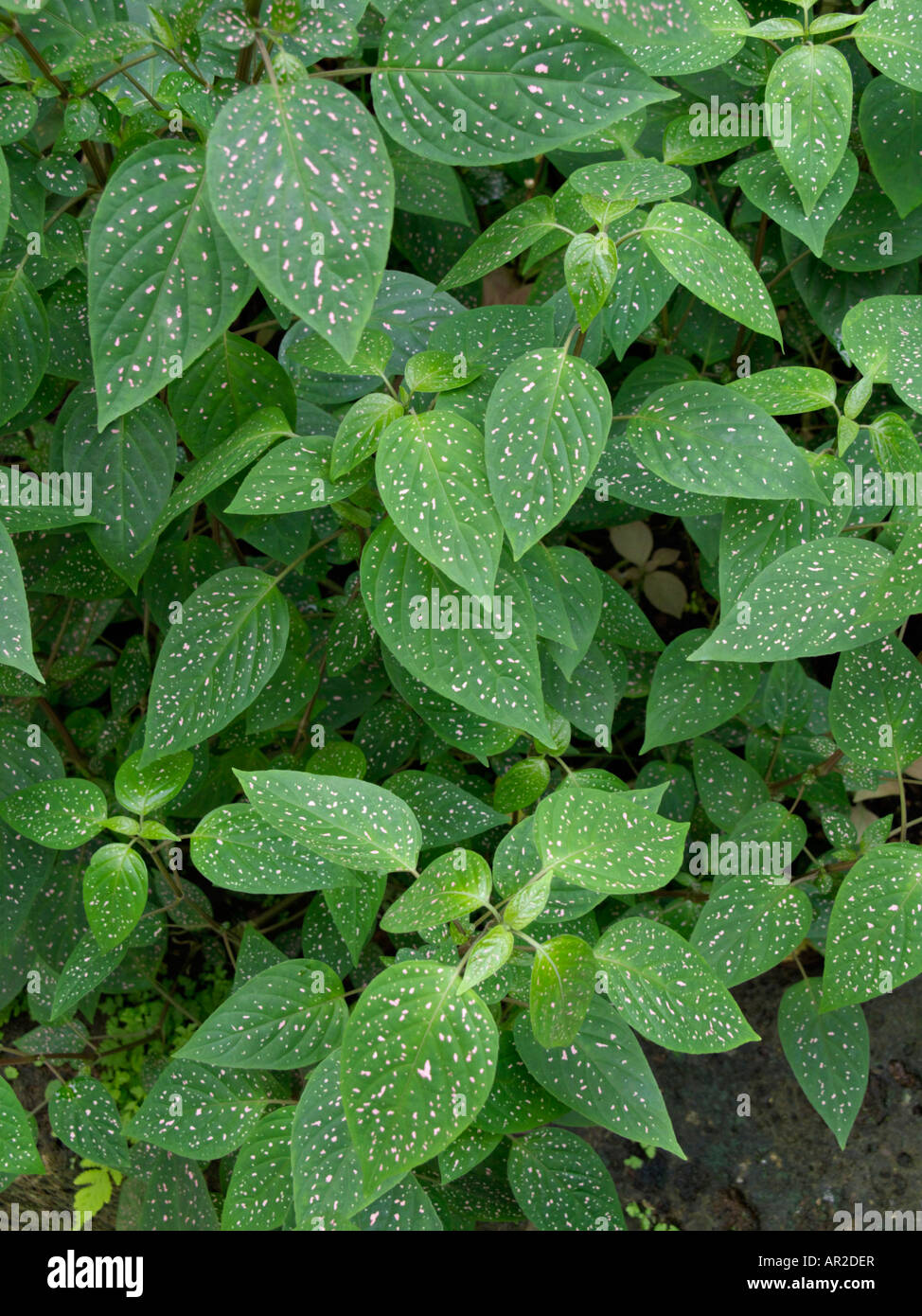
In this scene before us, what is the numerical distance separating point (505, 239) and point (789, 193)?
485 mm

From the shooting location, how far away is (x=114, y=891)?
1.52m

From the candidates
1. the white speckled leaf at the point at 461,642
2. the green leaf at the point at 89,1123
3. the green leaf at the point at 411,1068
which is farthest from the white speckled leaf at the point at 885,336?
the green leaf at the point at 89,1123

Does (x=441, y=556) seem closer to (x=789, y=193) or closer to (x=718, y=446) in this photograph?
(x=718, y=446)

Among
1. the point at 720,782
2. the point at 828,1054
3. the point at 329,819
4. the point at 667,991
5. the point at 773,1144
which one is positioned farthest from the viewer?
the point at 773,1144

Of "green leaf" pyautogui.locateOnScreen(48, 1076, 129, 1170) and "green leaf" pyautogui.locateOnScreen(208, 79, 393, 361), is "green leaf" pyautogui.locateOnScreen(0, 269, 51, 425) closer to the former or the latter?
"green leaf" pyautogui.locateOnScreen(208, 79, 393, 361)

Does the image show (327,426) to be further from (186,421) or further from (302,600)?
(302,600)

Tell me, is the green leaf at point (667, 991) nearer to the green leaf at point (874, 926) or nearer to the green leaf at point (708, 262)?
the green leaf at point (874, 926)

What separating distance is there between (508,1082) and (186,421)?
121 cm

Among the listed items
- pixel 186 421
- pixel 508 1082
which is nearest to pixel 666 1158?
pixel 508 1082

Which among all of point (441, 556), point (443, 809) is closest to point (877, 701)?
point (443, 809)

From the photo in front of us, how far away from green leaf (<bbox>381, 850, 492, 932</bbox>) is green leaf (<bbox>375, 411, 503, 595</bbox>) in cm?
39

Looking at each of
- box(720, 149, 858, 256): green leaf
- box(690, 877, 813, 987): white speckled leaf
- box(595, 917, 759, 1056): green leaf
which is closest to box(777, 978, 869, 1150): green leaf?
box(690, 877, 813, 987): white speckled leaf

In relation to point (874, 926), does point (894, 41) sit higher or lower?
higher

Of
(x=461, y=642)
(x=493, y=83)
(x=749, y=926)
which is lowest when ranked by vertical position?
(x=749, y=926)
